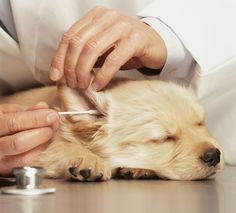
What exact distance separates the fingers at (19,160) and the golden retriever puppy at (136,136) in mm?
61

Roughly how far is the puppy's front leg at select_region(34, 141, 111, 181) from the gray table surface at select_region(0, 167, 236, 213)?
0.03 m

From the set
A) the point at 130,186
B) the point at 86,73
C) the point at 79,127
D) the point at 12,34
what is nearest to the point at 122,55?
the point at 86,73

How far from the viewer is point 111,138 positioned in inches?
51.8

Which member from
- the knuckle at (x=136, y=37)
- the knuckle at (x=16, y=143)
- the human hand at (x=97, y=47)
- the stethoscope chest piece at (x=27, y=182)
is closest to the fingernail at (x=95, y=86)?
the human hand at (x=97, y=47)

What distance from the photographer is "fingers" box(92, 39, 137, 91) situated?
49.0 inches

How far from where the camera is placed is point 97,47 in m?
1.22

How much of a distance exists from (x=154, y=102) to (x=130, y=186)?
0.97 feet

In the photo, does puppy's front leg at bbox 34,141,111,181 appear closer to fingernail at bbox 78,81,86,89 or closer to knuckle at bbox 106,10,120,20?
fingernail at bbox 78,81,86,89

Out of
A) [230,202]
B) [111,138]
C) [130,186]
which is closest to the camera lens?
[230,202]

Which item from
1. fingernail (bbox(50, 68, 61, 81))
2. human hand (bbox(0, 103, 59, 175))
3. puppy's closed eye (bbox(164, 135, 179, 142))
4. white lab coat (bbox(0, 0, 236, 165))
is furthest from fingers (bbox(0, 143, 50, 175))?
white lab coat (bbox(0, 0, 236, 165))

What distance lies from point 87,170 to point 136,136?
201 mm

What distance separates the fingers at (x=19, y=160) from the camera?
119 centimetres

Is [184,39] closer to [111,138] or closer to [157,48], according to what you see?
[157,48]

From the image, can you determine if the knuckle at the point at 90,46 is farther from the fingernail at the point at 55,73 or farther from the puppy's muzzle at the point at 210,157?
the puppy's muzzle at the point at 210,157
